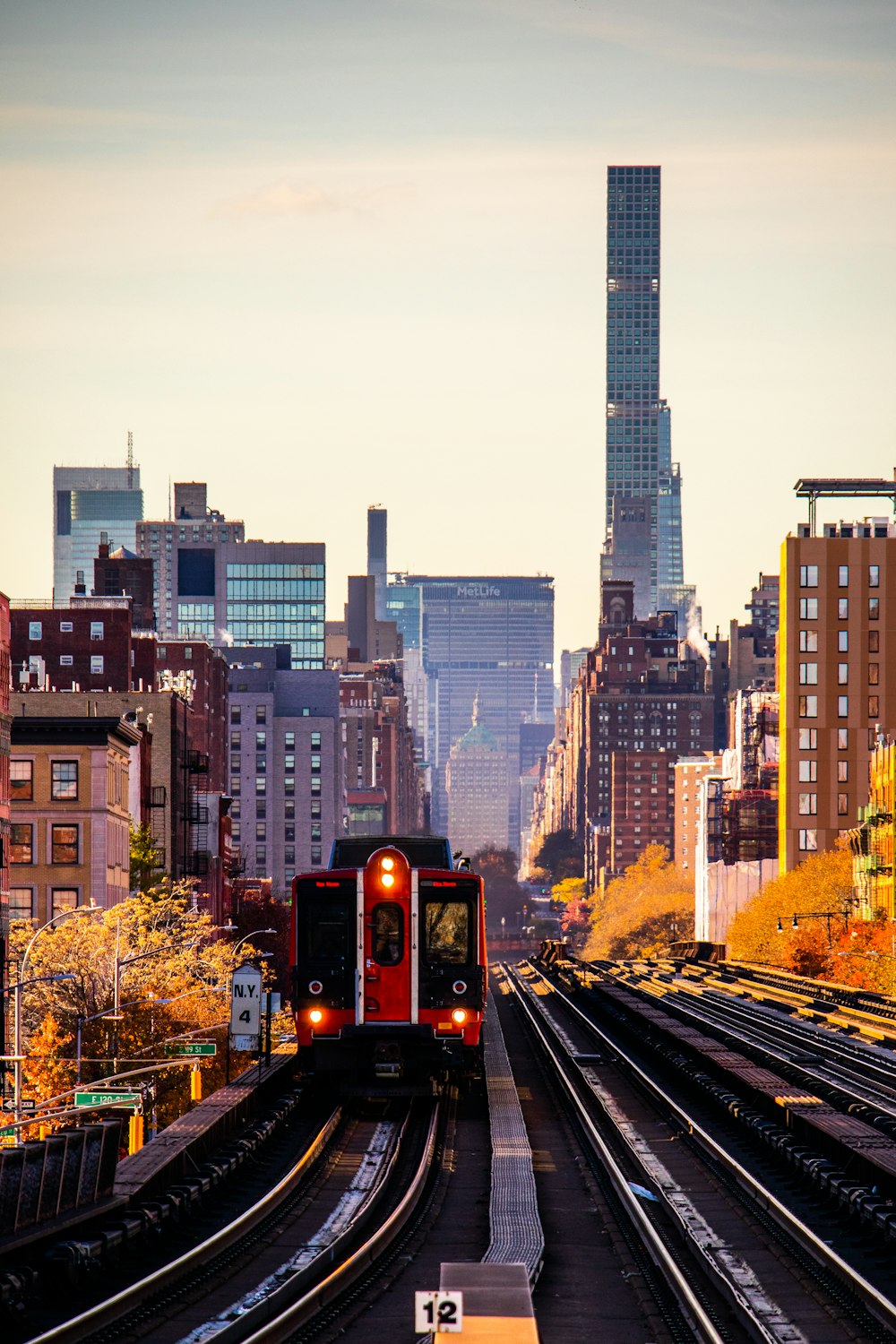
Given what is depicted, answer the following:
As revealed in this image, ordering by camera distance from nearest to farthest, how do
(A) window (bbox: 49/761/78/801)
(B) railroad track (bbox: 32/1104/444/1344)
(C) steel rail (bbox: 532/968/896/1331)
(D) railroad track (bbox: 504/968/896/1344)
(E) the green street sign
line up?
(B) railroad track (bbox: 32/1104/444/1344) → (D) railroad track (bbox: 504/968/896/1344) → (C) steel rail (bbox: 532/968/896/1331) → (E) the green street sign → (A) window (bbox: 49/761/78/801)

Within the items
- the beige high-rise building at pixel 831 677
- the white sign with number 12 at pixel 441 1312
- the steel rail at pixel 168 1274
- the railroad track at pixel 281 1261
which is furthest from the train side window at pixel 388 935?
the beige high-rise building at pixel 831 677

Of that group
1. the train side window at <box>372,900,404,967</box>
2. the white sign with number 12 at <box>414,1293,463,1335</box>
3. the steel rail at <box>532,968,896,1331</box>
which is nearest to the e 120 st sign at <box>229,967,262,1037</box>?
the train side window at <box>372,900,404,967</box>

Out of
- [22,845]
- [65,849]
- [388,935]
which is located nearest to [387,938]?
[388,935]

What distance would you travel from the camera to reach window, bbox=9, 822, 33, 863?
95625 millimetres

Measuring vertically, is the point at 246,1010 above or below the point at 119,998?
above

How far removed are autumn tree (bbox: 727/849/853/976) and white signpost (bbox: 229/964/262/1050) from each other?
Result: 95855mm

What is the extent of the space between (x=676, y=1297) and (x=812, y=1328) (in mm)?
1805

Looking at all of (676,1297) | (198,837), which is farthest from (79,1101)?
(198,837)

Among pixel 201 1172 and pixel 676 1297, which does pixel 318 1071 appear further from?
pixel 676 1297

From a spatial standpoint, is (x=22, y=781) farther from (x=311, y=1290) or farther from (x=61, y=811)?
(x=311, y=1290)

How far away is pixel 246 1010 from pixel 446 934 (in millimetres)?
5272

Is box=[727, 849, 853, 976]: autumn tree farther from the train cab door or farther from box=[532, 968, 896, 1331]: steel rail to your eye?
the train cab door

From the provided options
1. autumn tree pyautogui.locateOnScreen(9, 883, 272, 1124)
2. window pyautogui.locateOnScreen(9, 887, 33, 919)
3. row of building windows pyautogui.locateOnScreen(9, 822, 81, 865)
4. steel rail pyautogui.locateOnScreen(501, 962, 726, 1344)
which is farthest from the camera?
row of building windows pyautogui.locateOnScreen(9, 822, 81, 865)

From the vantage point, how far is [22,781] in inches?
3787
